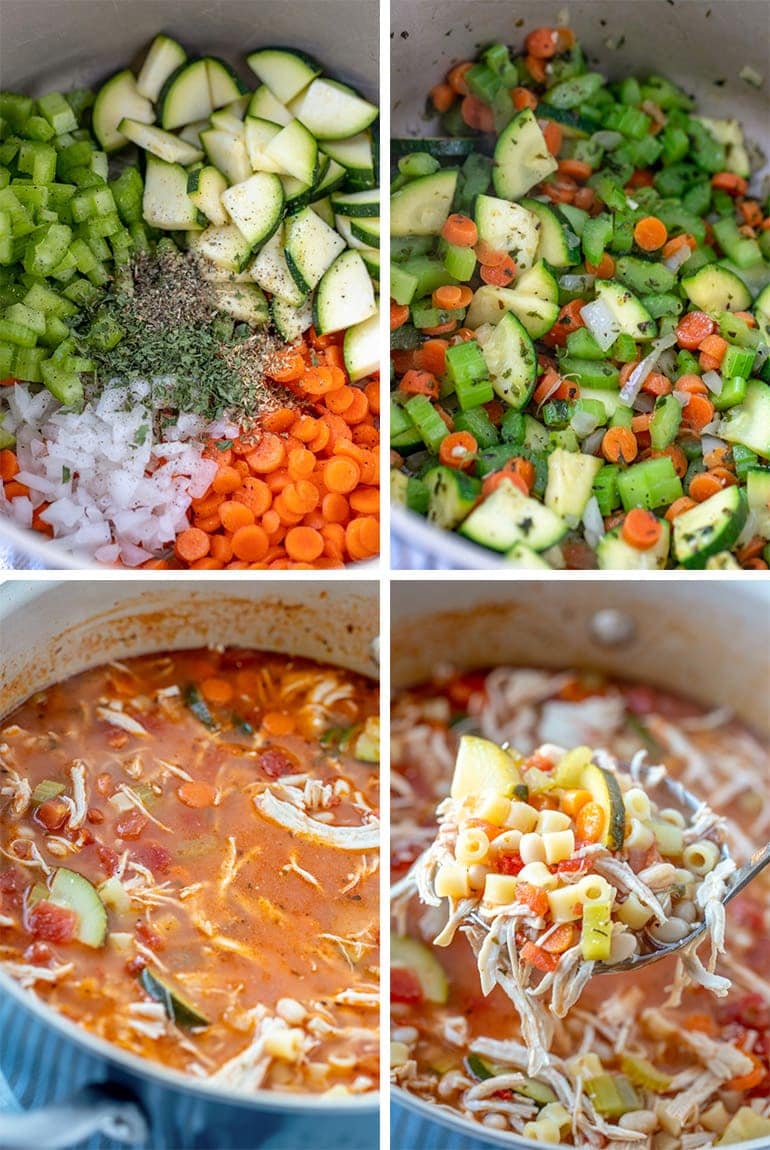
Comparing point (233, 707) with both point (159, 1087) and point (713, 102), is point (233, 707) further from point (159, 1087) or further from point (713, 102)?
point (713, 102)

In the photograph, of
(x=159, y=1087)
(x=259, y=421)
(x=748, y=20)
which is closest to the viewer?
(x=159, y=1087)

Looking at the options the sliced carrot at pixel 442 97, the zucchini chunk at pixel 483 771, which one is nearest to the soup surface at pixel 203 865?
the zucchini chunk at pixel 483 771

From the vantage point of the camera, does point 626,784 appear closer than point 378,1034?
No

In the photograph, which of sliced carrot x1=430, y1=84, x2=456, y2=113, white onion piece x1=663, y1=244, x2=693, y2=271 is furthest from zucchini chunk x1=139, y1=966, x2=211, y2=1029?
sliced carrot x1=430, y1=84, x2=456, y2=113

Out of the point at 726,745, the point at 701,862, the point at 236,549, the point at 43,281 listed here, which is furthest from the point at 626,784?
the point at 43,281

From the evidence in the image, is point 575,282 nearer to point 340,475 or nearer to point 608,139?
point 608,139

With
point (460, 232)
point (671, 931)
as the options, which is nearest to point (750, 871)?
point (671, 931)

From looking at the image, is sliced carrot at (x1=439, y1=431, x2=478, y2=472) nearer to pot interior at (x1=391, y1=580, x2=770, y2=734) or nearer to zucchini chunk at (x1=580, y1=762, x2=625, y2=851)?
pot interior at (x1=391, y1=580, x2=770, y2=734)
